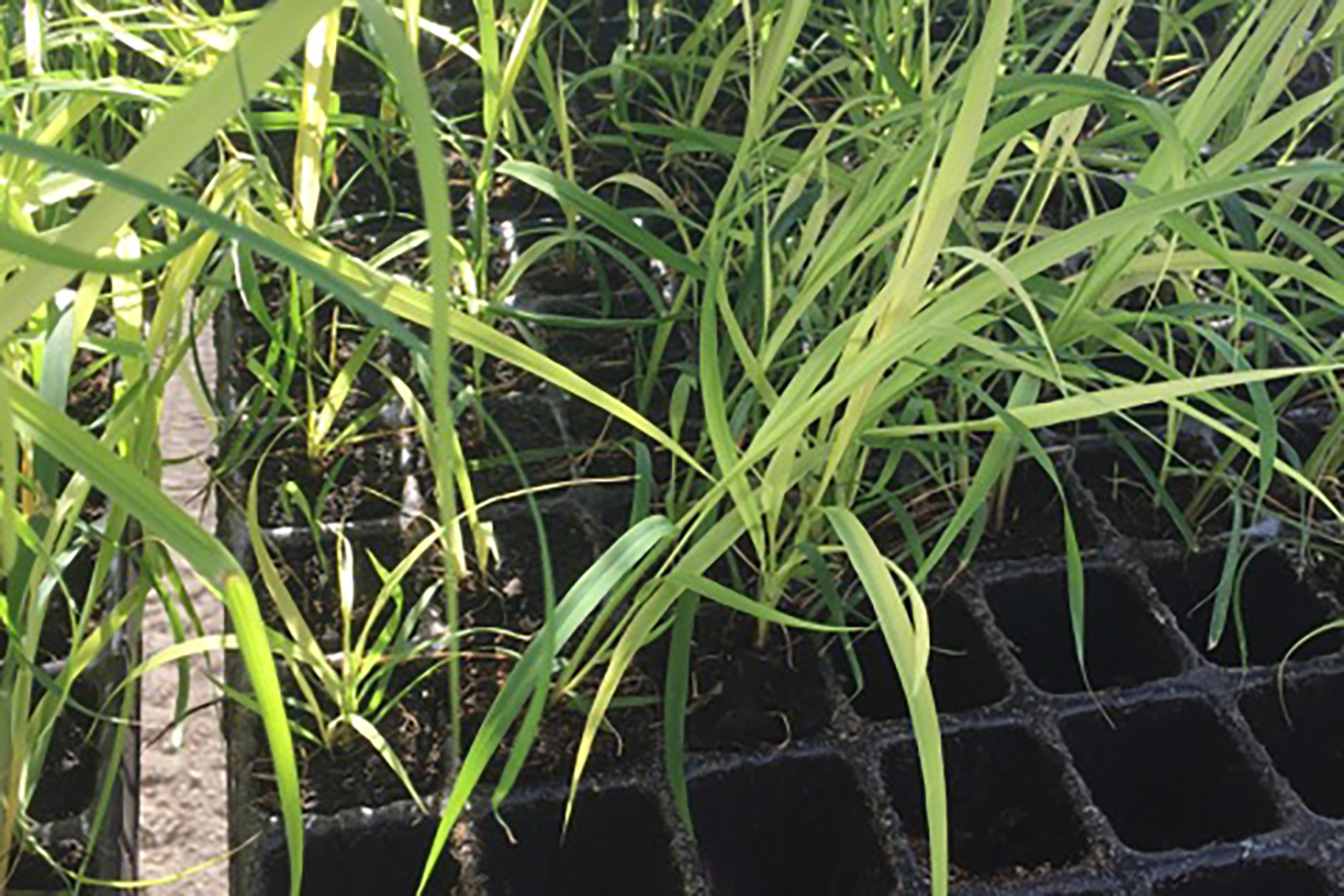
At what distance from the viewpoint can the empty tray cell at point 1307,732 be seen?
2.43 ft

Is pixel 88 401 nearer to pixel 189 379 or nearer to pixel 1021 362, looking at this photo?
pixel 189 379

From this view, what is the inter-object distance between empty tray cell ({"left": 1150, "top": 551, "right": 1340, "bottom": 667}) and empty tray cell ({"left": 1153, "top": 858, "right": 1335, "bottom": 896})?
4.8 inches

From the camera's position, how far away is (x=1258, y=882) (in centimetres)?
A: 67

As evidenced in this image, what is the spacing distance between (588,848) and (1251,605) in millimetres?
334

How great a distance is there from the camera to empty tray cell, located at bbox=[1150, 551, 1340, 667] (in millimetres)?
776

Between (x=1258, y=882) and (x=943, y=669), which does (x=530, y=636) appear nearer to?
(x=943, y=669)

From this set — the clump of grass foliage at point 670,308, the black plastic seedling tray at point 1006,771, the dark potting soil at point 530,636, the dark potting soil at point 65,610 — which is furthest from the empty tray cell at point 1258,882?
the dark potting soil at point 65,610

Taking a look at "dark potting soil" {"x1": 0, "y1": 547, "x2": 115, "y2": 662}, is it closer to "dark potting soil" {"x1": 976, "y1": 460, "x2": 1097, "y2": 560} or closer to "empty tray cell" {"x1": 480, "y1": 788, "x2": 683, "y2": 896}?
"empty tray cell" {"x1": 480, "y1": 788, "x2": 683, "y2": 896}

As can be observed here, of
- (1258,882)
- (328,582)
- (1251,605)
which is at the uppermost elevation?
(328,582)

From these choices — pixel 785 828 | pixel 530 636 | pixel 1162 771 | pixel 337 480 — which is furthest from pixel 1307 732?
pixel 337 480

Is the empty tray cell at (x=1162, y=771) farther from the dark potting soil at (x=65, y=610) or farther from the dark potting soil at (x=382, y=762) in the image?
the dark potting soil at (x=65, y=610)

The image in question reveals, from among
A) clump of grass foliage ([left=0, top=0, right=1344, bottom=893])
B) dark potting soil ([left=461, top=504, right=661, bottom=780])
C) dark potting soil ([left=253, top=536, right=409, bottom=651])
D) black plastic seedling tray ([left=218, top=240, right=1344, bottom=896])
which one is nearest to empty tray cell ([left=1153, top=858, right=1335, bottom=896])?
black plastic seedling tray ([left=218, top=240, right=1344, bottom=896])

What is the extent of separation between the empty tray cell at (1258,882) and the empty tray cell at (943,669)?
111 millimetres

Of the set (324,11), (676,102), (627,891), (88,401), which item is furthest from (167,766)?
(324,11)
